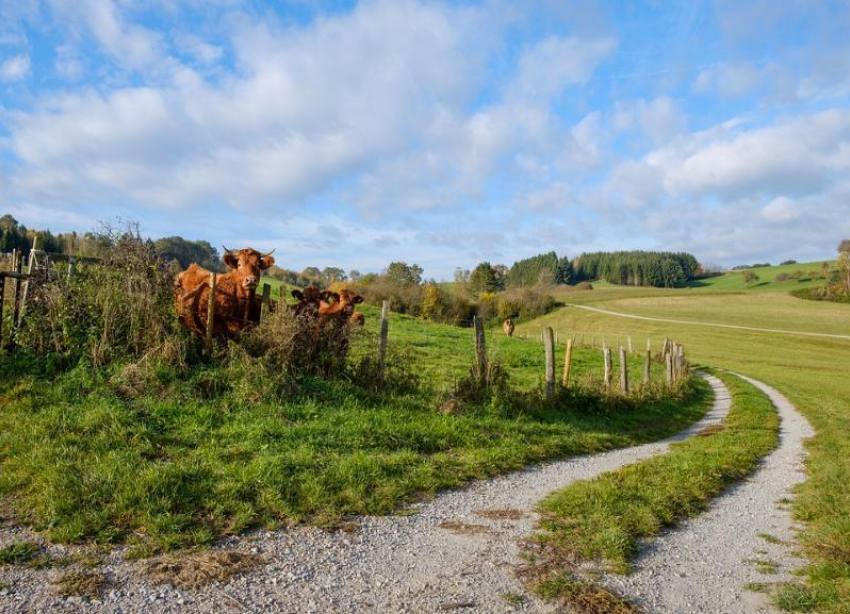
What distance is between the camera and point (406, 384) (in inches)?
459

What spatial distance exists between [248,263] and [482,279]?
A: 80.4 m

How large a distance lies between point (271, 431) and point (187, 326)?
404 cm

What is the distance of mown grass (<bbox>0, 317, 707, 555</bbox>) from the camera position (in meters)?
5.58

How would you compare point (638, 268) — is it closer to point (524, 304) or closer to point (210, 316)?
point (524, 304)

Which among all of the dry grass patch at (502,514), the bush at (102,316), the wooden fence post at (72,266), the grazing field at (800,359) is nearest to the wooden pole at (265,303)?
the bush at (102,316)

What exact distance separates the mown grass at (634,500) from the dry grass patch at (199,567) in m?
2.87

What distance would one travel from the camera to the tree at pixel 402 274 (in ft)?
233

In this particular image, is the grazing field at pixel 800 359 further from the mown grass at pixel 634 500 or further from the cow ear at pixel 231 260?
the cow ear at pixel 231 260

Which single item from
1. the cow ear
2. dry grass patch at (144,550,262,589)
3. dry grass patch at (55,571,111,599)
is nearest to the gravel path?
dry grass patch at (144,550,262,589)

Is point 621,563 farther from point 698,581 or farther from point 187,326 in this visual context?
point 187,326

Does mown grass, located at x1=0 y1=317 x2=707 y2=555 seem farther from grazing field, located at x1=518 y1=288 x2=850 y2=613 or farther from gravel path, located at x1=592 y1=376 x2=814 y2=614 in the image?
grazing field, located at x1=518 y1=288 x2=850 y2=613

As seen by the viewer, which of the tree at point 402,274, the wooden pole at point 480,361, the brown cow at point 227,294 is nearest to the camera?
the brown cow at point 227,294

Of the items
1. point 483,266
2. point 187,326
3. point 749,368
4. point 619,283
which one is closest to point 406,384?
point 187,326

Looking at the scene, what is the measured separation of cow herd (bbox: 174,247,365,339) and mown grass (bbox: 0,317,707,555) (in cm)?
131
